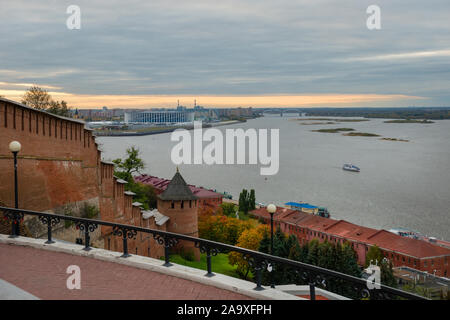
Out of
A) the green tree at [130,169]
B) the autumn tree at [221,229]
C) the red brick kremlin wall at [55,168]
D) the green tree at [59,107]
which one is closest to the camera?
the red brick kremlin wall at [55,168]

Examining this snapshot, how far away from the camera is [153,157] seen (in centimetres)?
9456

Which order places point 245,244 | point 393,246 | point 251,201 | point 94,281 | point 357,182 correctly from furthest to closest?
point 357,182, point 251,201, point 393,246, point 245,244, point 94,281

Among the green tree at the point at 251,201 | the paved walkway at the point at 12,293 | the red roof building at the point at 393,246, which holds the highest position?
the paved walkway at the point at 12,293

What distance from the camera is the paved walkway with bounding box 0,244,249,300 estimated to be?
17.9ft

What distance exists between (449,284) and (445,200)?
1048 inches

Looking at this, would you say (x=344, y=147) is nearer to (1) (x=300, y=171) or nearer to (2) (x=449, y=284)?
(1) (x=300, y=171)

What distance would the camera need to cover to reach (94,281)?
590 cm

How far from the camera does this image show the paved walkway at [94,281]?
17.9 feet

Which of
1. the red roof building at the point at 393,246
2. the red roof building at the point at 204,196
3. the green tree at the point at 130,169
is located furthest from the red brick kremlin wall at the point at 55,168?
the red roof building at the point at 204,196

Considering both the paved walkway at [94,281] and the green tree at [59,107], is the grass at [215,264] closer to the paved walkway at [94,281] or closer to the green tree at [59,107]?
the green tree at [59,107]

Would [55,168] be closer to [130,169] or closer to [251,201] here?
[130,169]

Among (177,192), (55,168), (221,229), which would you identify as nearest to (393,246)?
(221,229)

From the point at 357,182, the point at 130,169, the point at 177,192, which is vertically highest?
the point at 130,169

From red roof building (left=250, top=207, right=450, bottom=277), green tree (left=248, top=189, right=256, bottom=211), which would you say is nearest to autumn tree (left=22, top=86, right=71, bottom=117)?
red roof building (left=250, top=207, right=450, bottom=277)
